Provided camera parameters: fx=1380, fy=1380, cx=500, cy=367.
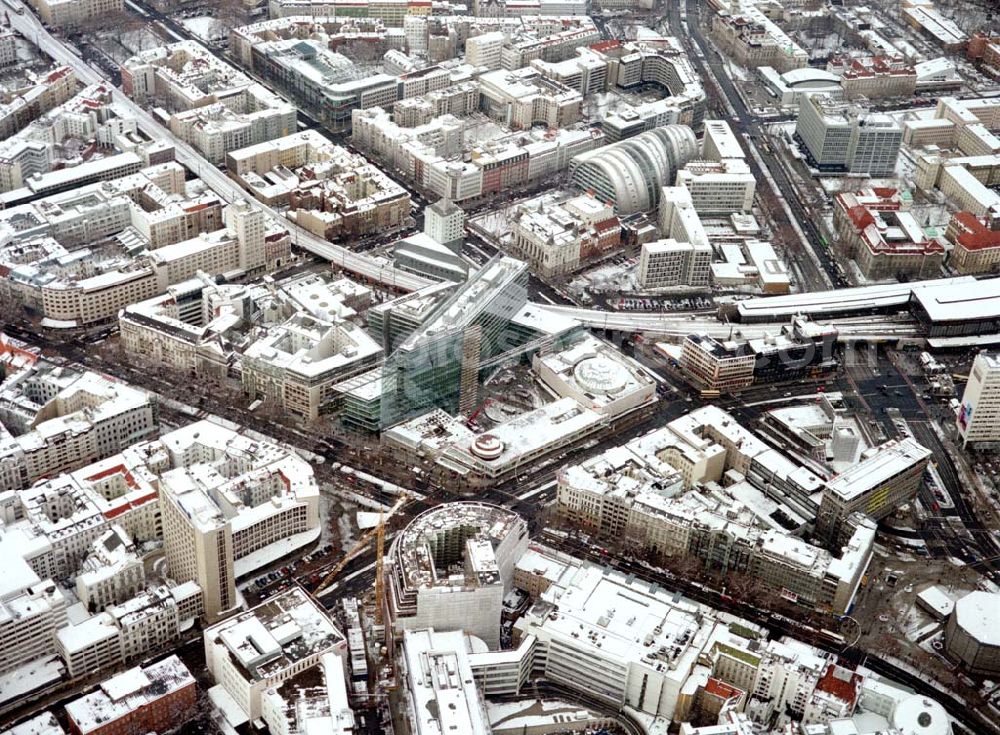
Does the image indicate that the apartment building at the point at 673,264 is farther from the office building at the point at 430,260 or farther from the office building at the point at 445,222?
the office building at the point at 445,222

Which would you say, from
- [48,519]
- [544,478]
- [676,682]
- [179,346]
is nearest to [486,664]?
[676,682]

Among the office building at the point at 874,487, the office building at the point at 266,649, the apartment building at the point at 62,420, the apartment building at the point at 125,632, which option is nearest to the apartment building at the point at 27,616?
the apartment building at the point at 125,632

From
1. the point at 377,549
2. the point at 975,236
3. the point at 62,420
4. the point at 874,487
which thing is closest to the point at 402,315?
the point at 377,549

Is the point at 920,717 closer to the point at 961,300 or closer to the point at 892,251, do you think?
the point at 961,300

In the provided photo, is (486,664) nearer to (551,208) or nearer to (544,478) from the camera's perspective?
(544,478)

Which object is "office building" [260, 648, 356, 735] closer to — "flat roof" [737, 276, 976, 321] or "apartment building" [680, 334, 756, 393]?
"apartment building" [680, 334, 756, 393]

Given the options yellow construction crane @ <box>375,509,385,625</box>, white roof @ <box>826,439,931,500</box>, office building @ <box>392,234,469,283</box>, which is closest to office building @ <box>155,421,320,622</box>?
yellow construction crane @ <box>375,509,385,625</box>
